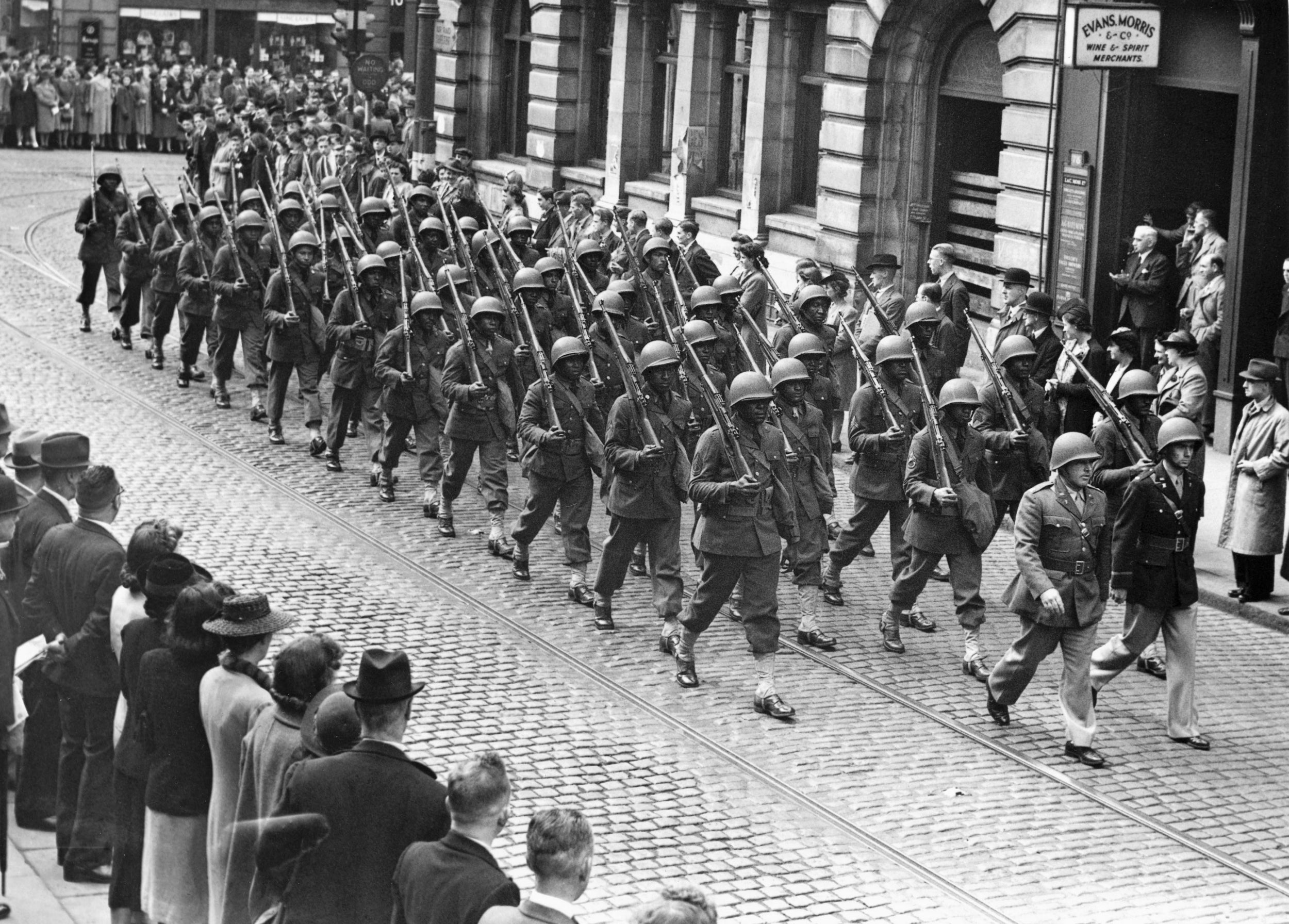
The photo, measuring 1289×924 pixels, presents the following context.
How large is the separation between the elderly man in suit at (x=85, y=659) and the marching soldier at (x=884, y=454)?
579cm

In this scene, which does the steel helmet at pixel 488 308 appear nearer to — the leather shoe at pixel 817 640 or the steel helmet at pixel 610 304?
the steel helmet at pixel 610 304

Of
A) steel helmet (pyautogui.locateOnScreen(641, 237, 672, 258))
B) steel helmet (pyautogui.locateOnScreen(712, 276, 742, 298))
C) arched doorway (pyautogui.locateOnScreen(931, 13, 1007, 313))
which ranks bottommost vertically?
steel helmet (pyautogui.locateOnScreen(712, 276, 742, 298))

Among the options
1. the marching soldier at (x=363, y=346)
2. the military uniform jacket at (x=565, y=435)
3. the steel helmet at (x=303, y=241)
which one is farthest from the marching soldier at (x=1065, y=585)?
the steel helmet at (x=303, y=241)

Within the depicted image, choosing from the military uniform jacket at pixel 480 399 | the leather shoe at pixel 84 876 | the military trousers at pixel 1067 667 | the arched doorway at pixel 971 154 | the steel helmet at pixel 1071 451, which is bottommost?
the leather shoe at pixel 84 876

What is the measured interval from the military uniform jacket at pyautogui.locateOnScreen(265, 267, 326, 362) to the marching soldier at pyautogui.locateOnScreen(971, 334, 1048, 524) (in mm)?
6335

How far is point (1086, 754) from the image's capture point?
11.0 metres

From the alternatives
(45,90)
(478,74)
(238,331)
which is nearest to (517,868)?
(238,331)

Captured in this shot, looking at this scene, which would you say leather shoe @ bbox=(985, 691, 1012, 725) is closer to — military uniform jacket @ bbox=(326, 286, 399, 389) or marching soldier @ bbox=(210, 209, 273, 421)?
military uniform jacket @ bbox=(326, 286, 399, 389)

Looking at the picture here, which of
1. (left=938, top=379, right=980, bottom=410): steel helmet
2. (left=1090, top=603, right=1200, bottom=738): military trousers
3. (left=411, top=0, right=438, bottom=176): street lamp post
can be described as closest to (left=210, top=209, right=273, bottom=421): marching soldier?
(left=938, top=379, right=980, bottom=410): steel helmet

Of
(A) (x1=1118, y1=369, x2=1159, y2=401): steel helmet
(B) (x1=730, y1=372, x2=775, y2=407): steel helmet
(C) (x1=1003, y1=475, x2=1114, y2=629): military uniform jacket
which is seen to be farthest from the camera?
(A) (x1=1118, y1=369, x2=1159, y2=401): steel helmet

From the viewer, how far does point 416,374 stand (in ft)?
52.3

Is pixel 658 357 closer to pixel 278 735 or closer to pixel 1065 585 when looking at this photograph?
pixel 1065 585

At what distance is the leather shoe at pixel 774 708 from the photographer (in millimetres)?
11586

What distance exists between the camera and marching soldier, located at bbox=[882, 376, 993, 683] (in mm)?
12477
